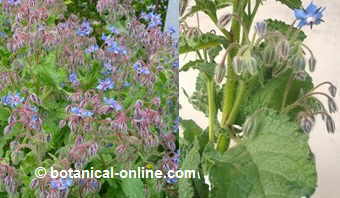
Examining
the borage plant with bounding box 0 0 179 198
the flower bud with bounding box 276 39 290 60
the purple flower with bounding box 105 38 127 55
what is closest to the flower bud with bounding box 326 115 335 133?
the flower bud with bounding box 276 39 290 60

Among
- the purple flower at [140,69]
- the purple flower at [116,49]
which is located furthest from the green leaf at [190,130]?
the purple flower at [116,49]

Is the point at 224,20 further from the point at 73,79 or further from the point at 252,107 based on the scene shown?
the point at 73,79

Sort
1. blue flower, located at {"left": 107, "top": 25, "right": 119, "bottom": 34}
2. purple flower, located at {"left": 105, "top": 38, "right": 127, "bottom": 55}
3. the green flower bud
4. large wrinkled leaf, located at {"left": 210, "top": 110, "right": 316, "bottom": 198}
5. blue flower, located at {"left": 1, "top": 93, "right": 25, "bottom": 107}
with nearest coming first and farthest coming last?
large wrinkled leaf, located at {"left": 210, "top": 110, "right": 316, "bottom": 198} < the green flower bud < blue flower, located at {"left": 1, "top": 93, "right": 25, "bottom": 107} < purple flower, located at {"left": 105, "top": 38, "right": 127, "bottom": 55} < blue flower, located at {"left": 107, "top": 25, "right": 119, "bottom": 34}

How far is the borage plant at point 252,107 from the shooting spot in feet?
2.17

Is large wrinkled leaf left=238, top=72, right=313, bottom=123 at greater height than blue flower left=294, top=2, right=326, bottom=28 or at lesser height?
lesser

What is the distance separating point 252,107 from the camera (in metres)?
0.73

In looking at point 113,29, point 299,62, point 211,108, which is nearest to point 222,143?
point 211,108

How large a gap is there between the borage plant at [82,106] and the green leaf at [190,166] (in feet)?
0.76

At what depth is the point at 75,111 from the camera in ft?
3.20

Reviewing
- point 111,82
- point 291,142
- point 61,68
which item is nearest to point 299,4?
point 291,142

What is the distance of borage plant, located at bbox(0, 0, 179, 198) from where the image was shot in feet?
3.16

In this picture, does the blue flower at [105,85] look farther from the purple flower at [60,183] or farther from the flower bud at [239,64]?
the flower bud at [239,64]

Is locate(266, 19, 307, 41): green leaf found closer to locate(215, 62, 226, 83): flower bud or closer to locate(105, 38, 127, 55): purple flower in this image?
locate(215, 62, 226, 83): flower bud

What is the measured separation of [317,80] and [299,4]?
0.36 ft
